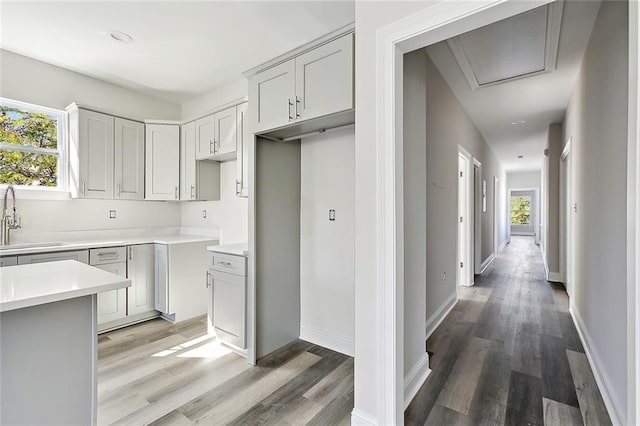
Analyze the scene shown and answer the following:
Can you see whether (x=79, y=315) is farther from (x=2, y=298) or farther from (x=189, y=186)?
(x=189, y=186)

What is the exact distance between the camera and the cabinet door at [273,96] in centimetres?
225

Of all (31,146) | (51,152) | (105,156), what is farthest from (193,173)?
(31,146)

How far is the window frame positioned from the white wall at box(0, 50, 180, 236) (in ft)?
0.18

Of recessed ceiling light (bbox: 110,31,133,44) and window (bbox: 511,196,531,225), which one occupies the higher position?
recessed ceiling light (bbox: 110,31,133,44)

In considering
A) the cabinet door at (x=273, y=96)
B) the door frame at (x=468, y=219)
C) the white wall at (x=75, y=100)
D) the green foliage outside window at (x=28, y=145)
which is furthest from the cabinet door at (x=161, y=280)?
Answer: the door frame at (x=468, y=219)

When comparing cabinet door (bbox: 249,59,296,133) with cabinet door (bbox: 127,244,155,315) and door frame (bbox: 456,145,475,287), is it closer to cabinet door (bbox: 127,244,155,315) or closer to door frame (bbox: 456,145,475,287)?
cabinet door (bbox: 127,244,155,315)

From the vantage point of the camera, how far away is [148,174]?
12.5 feet

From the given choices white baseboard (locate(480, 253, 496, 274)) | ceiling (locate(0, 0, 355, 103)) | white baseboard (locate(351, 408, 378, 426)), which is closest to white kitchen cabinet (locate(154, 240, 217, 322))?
ceiling (locate(0, 0, 355, 103))

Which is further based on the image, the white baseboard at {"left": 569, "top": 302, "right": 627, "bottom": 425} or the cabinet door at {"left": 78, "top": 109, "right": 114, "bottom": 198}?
the cabinet door at {"left": 78, "top": 109, "right": 114, "bottom": 198}

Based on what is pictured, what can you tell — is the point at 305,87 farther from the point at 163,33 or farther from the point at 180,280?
the point at 180,280

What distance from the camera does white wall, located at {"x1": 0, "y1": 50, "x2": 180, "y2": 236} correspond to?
3.01 m

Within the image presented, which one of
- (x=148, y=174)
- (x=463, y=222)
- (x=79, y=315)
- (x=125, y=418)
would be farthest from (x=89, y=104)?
(x=463, y=222)

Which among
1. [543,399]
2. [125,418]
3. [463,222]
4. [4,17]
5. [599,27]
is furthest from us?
[463,222]

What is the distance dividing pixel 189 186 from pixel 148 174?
62 centimetres
